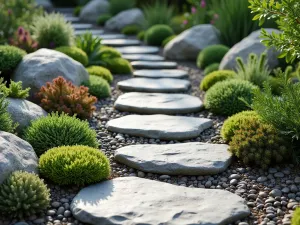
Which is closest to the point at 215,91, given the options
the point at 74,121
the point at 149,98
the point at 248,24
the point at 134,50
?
the point at 149,98

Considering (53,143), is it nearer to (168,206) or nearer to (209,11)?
(168,206)

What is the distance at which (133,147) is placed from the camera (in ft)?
A: 15.6

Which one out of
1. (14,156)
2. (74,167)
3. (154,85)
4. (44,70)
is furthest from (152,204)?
(154,85)

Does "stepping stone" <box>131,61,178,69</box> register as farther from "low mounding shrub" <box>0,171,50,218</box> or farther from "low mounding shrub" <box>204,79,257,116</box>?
"low mounding shrub" <box>0,171,50,218</box>

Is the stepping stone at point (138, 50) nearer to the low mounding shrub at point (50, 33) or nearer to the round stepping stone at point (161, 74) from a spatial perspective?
the round stepping stone at point (161, 74)

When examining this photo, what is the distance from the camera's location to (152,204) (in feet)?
11.9

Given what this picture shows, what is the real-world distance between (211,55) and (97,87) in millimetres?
2839

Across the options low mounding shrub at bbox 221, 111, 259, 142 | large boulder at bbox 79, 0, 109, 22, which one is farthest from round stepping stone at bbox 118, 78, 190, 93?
large boulder at bbox 79, 0, 109, 22

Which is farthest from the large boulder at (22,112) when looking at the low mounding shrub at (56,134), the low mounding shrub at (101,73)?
the low mounding shrub at (101,73)

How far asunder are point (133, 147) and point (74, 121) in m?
0.64

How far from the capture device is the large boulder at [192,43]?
9.55m

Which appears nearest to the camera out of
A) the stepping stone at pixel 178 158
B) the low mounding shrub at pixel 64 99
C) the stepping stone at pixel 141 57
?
the stepping stone at pixel 178 158

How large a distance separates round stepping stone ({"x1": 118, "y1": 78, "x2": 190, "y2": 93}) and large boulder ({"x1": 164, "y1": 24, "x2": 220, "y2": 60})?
6.64ft

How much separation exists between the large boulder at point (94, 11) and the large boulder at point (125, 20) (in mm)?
1567
